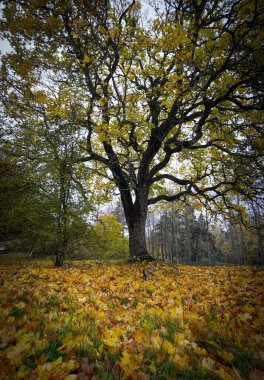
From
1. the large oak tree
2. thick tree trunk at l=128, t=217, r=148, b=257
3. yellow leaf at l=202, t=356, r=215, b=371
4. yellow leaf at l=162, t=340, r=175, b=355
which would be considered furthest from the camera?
thick tree trunk at l=128, t=217, r=148, b=257

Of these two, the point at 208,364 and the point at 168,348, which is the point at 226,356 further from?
the point at 168,348

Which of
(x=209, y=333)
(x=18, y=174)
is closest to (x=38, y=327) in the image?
(x=209, y=333)

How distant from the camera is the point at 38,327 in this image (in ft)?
7.04

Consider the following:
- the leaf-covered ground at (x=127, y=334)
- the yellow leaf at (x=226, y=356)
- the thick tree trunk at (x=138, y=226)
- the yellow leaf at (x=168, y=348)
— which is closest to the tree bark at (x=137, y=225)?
the thick tree trunk at (x=138, y=226)

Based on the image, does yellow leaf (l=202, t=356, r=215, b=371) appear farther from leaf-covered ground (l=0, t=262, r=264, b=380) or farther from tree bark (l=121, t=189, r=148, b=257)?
tree bark (l=121, t=189, r=148, b=257)

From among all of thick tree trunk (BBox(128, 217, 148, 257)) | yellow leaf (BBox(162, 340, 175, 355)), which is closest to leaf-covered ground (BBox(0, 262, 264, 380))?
yellow leaf (BBox(162, 340, 175, 355))

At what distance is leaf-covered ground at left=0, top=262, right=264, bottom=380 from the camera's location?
1.51m

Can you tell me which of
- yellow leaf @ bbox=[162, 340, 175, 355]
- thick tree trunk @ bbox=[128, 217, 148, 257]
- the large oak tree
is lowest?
yellow leaf @ bbox=[162, 340, 175, 355]

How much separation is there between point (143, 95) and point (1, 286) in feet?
20.8

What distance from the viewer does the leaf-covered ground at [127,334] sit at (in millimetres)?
1506

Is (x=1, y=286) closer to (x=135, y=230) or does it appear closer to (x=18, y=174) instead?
(x=18, y=174)

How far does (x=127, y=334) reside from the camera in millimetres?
2205

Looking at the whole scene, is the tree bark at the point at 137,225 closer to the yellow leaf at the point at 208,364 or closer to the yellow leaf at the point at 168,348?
the yellow leaf at the point at 168,348

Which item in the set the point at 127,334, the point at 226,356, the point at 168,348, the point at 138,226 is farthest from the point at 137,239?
the point at 226,356
